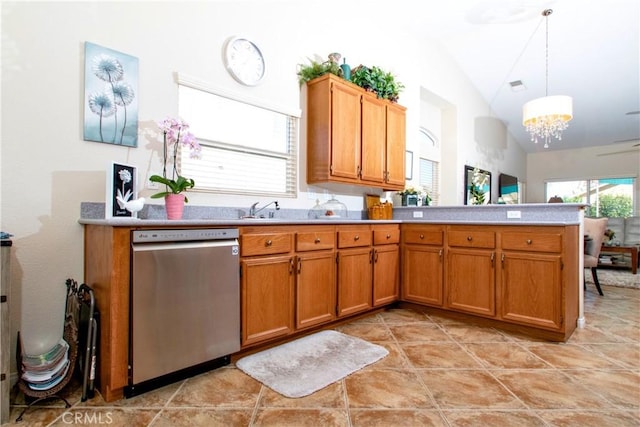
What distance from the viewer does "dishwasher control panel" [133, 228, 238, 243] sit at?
1.71 meters

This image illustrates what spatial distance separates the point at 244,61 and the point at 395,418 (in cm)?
279

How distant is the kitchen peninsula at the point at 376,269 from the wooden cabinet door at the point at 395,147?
62 cm

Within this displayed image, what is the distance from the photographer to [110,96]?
6.98 ft

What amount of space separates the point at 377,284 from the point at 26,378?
99.2 inches

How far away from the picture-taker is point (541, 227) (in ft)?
8.60

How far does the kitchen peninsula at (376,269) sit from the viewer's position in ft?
5.65

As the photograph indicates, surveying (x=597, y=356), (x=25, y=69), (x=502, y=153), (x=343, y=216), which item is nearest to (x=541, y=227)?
(x=597, y=356)

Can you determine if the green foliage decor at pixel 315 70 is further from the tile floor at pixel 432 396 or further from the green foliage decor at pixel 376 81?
the tile floor at pixel 432 396

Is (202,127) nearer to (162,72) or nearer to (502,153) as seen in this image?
(162,72)

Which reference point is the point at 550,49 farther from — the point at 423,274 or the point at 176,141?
the point at 176,141

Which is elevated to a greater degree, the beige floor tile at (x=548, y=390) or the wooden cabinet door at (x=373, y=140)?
the wooden cabinet door at (x=373, y=140)

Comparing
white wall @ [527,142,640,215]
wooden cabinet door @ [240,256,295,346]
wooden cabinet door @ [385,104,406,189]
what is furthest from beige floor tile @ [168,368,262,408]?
white wall @ [527,142,640,215]

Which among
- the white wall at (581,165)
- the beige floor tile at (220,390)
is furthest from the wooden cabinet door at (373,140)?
the white wall at (581,165)

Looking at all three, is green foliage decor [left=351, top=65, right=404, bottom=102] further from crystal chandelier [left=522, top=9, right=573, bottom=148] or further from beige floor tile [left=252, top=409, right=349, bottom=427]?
beige floor tile [left=252, top=409, right=349, bottom=427]
